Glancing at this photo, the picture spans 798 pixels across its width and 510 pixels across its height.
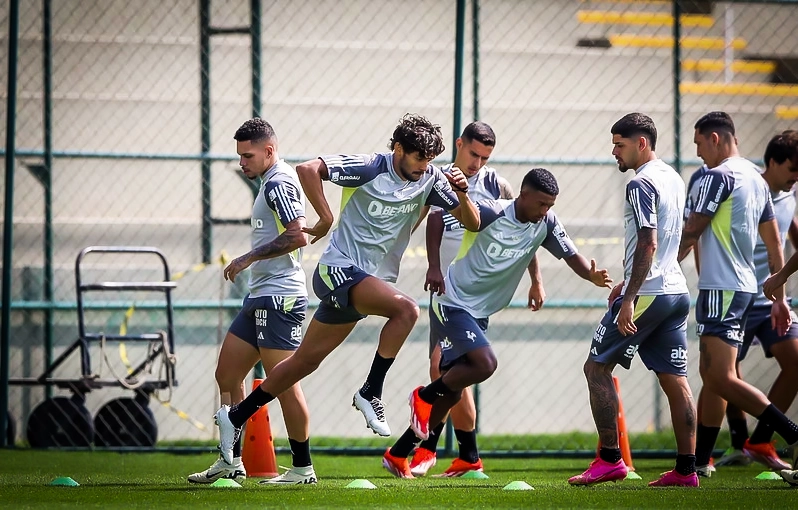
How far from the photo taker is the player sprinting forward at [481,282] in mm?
7332

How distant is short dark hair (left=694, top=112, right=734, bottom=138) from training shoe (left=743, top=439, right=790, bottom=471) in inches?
88.7

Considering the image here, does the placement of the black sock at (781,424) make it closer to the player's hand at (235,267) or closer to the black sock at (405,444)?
the black sock at (405,444)

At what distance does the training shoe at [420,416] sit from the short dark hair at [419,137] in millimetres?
1580

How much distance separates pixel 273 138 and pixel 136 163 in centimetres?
403

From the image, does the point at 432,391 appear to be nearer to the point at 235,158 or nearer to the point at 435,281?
the point at 435,281

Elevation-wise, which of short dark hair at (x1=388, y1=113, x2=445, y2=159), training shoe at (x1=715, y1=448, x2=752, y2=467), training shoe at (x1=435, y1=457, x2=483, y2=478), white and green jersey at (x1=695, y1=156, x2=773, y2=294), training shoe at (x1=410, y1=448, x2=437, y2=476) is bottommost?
training shoe at (x1=715, y1=448, x2=752, y2=467)

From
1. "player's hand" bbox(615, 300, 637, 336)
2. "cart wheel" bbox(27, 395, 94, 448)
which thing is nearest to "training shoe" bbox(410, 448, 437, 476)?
"player's hand" bbox(615, 300, 637, 336)

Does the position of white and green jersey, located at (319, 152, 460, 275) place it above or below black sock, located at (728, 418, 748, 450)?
→ above

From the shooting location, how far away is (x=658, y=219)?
682cm

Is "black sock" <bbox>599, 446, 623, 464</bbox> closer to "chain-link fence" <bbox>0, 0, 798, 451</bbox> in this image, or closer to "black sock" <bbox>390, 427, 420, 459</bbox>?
"black sock" <bbox>390, 427, 420, 459</bbox>

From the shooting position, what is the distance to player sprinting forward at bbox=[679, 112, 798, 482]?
295 inches

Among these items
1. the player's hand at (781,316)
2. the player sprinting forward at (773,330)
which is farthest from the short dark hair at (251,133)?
the player sprinting forward at (773,330)

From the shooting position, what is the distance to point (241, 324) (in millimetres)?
7281

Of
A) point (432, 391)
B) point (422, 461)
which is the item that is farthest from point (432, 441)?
point (432, 391)
